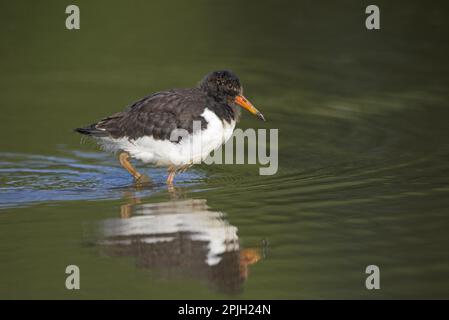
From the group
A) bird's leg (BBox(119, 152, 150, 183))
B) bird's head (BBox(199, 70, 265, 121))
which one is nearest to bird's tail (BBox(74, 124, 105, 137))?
bird's leg (BBox(119, 152, 150, 183))

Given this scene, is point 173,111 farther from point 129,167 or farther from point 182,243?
point 182,243

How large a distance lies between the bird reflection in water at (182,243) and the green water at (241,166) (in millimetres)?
24

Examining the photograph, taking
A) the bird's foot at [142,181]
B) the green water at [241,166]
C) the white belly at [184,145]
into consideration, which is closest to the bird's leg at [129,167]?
the bird's foot at [142,181]

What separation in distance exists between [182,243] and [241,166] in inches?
153

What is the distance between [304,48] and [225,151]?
704 centimetres

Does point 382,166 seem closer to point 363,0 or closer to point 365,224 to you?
point 365,224

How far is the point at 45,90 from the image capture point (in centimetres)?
1689

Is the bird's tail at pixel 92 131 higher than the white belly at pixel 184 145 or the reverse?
higher

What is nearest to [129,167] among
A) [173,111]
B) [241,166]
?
[173,111]

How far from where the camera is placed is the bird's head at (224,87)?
11.5 metres

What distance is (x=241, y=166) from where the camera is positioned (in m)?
12.7

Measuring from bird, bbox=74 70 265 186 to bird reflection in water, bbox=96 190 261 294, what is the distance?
91cm

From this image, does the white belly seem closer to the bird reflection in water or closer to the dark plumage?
the dark plumage

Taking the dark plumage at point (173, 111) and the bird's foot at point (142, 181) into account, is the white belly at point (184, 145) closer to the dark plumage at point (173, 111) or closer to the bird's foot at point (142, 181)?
the dark plumage at point (173, 111)
